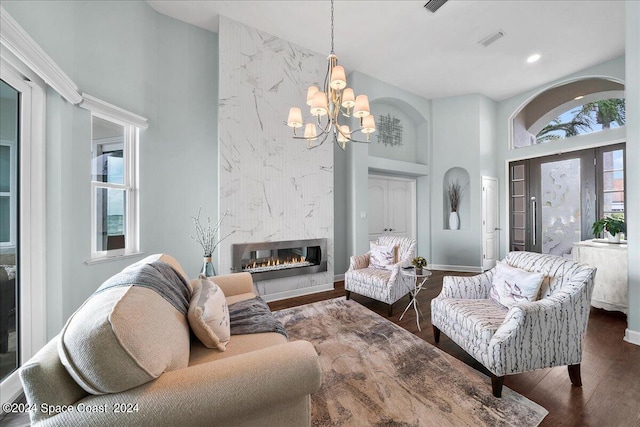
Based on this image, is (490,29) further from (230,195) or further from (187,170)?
(187,170)

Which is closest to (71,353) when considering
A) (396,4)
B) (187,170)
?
(187,170)

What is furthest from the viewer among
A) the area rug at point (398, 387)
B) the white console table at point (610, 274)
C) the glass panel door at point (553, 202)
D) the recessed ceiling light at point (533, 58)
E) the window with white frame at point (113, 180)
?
the glass panel door at point (553, 202)

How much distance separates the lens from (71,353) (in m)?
0.80

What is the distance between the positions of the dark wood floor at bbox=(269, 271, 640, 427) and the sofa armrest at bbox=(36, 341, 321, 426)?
1.58 m

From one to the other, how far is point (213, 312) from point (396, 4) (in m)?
3.83

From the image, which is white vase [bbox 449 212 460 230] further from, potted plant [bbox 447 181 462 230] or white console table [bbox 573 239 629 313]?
→ white console table [bbox 573 239 629 313]

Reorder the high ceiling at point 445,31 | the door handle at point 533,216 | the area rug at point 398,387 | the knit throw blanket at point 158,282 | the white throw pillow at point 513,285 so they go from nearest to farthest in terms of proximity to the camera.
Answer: the knit throw blanket at point 158,282
the area rug at point 398,387
the white throw pillow at point 513,285
the high ceiling at point 445,31
the door handle at point 533,216

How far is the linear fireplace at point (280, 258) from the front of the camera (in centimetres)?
345

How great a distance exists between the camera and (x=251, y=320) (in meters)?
1.77

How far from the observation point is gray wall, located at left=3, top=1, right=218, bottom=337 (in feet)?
6.53

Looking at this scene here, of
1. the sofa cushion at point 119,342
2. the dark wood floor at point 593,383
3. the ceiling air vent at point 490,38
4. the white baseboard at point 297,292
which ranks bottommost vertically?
the dark wood floor at point 593,383

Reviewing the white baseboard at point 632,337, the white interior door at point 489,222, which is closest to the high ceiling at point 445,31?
the white interior door at point 489,222

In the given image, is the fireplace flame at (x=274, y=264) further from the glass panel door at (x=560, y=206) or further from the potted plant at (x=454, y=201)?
the glass panel door at (x=560, y=206)

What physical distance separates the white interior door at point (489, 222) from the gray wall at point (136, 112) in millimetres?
5297
